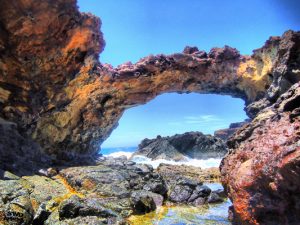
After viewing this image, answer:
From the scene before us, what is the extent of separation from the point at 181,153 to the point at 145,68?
50.9ft

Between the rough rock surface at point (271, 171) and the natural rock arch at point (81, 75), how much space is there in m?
4.92

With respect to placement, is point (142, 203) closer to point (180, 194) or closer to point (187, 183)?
point (180, 194)

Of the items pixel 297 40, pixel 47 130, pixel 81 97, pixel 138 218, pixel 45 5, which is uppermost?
pixel 45 5

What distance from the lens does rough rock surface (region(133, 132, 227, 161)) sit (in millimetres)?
29525

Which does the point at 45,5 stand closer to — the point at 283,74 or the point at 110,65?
the point at 110,65

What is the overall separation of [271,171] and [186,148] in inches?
1052

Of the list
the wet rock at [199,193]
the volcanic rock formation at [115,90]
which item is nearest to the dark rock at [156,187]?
the wet rock at [199,193]

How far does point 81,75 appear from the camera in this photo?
15.0m

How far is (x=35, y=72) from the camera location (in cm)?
1345

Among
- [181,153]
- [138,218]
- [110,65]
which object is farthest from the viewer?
[181,153]

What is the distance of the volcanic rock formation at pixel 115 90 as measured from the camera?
4891 millimetres

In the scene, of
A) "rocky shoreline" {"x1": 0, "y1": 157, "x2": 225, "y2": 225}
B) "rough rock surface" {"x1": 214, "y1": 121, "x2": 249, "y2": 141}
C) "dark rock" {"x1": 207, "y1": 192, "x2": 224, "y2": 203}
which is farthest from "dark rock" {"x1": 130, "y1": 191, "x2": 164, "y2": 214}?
"rough rock surface" {"x1": 214, "y1": 121, "x2": 249, "y2": 141}

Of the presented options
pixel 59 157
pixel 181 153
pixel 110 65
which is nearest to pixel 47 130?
pixel 59 157

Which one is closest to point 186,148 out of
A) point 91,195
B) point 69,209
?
point 91,195
